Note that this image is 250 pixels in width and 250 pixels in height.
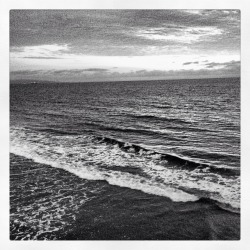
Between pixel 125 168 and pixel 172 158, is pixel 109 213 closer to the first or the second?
pixel 125 168

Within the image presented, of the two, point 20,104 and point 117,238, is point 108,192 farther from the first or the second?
point 20,104

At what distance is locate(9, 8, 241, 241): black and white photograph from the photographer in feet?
12.7

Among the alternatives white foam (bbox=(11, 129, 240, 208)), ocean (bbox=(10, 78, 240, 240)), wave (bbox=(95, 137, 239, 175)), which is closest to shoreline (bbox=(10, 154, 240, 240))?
ocean (bbox=(10, 78, 240, 240))

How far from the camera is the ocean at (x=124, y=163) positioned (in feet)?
12.6

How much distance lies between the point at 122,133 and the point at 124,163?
1.72 feet

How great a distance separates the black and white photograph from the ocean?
0.01 metres

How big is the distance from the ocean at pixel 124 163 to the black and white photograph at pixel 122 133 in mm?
12

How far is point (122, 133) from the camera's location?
193 inches

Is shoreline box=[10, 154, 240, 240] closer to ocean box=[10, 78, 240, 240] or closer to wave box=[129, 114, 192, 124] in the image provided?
ocean box=[10, 78, 240, 240]

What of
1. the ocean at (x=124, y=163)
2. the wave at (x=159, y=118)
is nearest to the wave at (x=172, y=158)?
the ocean at (x=124, y=163)

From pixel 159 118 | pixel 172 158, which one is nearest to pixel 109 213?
pixel 172 158

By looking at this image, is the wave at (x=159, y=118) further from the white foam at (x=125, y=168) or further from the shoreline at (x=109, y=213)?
the shoreline at (x=109, y=213)
